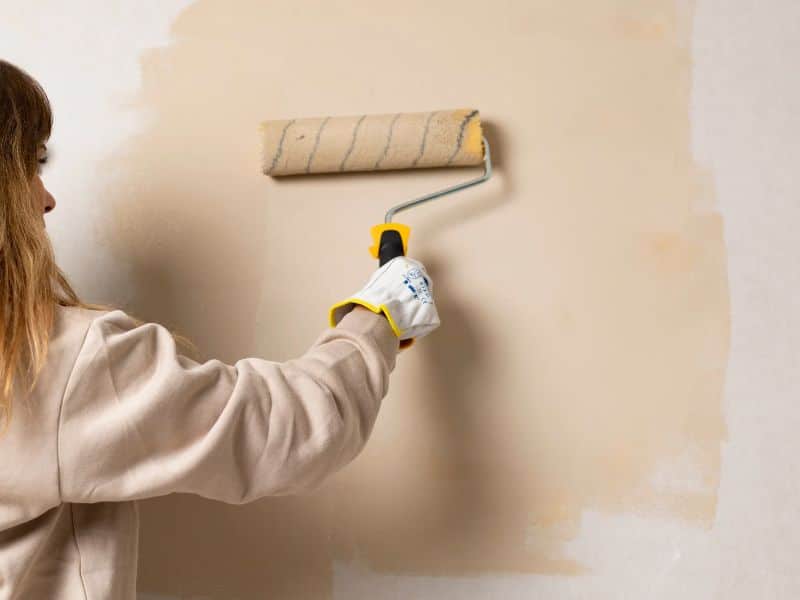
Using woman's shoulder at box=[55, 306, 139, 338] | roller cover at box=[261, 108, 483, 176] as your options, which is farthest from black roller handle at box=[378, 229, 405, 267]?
woman's shoulder at box=[55, 306, 139, 338]

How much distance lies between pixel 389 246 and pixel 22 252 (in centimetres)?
42

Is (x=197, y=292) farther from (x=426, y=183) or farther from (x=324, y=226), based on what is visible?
(x=426, y=183)

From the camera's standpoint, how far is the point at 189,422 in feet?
2.57

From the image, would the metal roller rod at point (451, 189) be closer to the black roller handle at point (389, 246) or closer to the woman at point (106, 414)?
the black roller handle at point (389, 246)

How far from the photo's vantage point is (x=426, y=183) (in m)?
1.13

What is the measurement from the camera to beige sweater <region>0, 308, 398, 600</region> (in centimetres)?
75

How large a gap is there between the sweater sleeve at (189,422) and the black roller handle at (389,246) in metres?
0.20

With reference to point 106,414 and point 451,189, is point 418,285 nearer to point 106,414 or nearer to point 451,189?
point 451,189

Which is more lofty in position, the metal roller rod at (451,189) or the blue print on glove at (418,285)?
the metal roller rod at (451,189)

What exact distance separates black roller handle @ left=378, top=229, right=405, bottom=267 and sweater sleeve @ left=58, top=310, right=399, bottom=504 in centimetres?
20

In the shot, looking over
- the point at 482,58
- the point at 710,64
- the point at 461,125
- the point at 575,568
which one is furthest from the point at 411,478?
the point at 710,64

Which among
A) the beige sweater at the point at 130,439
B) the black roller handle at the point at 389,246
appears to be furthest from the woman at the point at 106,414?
the black roller handle at the point at 389,246

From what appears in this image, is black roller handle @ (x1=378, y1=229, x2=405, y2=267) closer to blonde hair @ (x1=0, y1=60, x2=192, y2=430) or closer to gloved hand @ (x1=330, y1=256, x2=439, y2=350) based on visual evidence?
gloved hand @ (x1=330, y1=256, x2=439, y2=350)

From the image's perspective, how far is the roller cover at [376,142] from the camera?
1.07 meters
